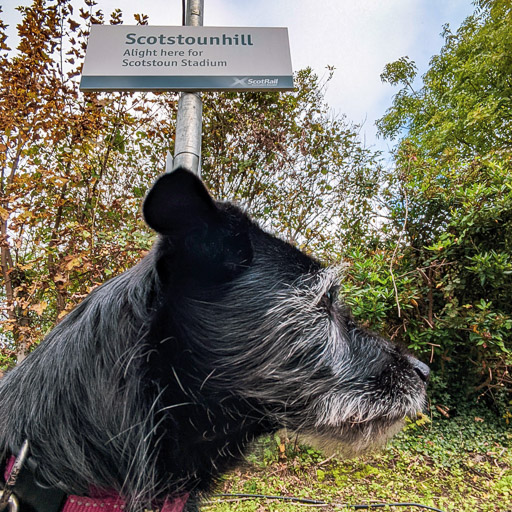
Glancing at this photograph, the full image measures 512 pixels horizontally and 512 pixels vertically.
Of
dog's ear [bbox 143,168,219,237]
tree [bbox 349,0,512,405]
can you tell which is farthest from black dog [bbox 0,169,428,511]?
tree [bbox 349,0,512,405]

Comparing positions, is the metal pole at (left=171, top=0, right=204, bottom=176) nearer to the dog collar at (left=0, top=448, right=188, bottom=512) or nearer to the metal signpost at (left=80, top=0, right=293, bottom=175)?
the metal signpost at (left=80, top=0, right=293, bottom=175)

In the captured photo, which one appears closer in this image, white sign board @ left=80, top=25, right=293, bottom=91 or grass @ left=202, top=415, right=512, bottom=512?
white sign board @ left=80, top=25, right=293, bottom=91

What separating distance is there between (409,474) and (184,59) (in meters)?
4.75

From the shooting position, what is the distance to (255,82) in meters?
2.80

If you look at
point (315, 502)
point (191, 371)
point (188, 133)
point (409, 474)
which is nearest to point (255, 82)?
point (188, 133)

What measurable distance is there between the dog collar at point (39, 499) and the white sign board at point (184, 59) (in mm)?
2604

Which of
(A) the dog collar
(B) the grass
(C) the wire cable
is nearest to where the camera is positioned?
(A) the dog collar

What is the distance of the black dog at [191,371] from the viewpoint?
1120mm

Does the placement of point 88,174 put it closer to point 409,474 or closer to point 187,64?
point 187,64

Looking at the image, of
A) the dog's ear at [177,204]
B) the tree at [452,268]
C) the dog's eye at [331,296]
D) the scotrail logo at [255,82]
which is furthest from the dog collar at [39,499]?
the tree at [452,268]

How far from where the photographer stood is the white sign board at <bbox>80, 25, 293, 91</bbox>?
271 cm

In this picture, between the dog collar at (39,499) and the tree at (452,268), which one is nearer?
the dog collar at (39,499)

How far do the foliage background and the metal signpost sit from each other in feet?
→ 2.74

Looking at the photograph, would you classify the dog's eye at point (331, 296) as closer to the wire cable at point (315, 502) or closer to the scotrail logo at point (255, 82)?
the scotrail logo at point (255, 82)
